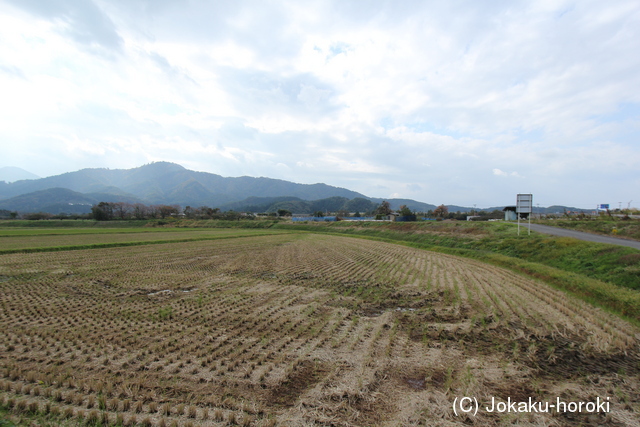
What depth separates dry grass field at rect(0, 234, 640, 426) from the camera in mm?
4312

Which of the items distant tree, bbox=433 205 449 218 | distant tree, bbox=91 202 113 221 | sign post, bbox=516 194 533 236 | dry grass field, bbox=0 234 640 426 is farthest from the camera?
distant tree, bbox=433 205 449 218

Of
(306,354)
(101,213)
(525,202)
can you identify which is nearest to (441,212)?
(525,202)

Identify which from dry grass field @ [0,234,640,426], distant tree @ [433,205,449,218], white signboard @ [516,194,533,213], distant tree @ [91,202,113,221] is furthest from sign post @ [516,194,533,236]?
distant tree @ [91,202,113,221]

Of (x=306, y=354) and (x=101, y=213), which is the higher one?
(x=101, y=213)

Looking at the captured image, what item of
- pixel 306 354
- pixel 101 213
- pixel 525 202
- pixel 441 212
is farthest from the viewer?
pixel 441 212

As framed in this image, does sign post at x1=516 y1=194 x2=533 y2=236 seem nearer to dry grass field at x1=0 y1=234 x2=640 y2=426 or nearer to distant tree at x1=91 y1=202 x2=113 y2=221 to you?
dry grass field at x1=0 y1=234 x2=640 y2=426

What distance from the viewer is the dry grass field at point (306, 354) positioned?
14.1 ft

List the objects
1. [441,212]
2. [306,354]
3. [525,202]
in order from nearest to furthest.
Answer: [306,354] < [525,202] < [441,212]

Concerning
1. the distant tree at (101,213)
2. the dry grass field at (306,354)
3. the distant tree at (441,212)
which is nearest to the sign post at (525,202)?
the dry grass field at (306,354)

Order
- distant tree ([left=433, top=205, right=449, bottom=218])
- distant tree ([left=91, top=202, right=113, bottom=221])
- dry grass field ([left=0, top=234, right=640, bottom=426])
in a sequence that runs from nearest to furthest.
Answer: dry grass field ([left=0, top=234, right=640, bottom=426]), distant tree ([left=91, top=202, right=113, bottom=221]), distant tree ([left=433, top=205, right=449, bottom=218])

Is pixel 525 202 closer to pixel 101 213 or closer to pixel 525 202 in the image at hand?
pixel 525 202

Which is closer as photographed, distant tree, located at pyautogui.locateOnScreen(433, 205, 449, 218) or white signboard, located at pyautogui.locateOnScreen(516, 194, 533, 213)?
white signboard, located at pyautogui.locateOnScreen(516, 194, 533, 213)

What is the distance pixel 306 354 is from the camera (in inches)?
240

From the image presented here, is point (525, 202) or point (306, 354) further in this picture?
point (525, 202)
